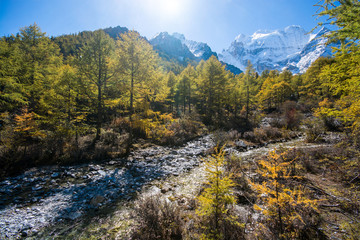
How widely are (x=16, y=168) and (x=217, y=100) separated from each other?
90.0ft

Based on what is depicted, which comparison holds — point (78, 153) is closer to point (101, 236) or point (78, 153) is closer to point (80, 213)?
point (80, 213)

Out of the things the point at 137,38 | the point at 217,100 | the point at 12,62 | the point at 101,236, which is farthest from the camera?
the point at 217,100

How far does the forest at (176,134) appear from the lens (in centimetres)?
334

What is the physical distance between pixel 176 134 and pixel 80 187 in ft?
35.4

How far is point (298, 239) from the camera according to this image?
3.19m

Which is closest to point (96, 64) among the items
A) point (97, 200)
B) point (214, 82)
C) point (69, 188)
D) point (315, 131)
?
point (69, 188)

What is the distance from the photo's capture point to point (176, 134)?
54.5 feet

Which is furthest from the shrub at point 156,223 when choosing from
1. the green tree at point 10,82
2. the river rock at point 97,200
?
the green tree at point 10,82

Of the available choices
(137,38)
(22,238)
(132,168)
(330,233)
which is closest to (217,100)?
(137,38)

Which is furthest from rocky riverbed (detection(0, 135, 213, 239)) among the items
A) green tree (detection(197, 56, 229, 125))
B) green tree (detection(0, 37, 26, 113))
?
green tree (detection(197, 56, 229, 125))

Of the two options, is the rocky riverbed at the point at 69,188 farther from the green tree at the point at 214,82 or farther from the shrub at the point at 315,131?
the green tree at the point at 214,82

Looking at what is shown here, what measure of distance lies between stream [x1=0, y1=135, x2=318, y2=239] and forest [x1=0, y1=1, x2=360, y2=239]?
142 centimetres

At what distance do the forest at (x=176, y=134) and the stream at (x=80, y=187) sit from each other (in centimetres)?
142

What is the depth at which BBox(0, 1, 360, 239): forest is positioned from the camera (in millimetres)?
3344
